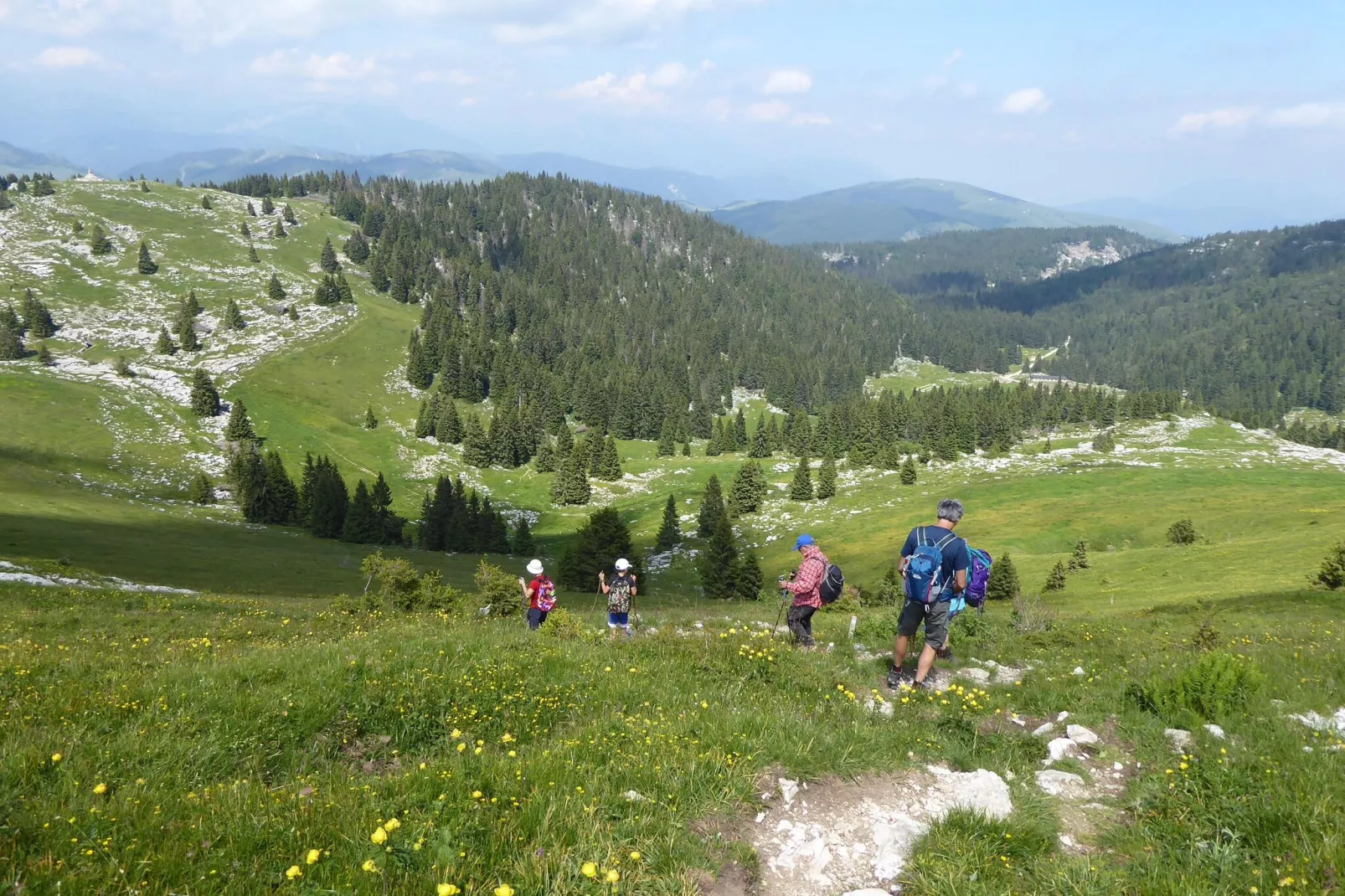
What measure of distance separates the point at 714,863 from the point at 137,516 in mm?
87961

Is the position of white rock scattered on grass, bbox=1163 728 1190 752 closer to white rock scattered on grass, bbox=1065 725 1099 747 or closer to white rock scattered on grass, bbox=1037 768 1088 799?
white rock scattered on grass, bbox=1065 725 1099 747

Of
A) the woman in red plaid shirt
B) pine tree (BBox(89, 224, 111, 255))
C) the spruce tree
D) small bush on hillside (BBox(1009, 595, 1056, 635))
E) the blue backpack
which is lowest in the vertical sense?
the spruce tree

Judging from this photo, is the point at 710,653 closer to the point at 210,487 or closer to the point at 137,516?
the point at 137,516

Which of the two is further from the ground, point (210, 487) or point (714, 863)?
point (714, 863)

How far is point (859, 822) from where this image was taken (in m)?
6.10

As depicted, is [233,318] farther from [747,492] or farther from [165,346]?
[747,492]

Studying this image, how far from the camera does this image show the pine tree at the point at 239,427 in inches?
4136

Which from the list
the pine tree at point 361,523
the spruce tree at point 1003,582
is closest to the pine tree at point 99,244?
the pine tree at point 361,523

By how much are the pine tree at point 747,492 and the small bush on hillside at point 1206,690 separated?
8384 centimetres

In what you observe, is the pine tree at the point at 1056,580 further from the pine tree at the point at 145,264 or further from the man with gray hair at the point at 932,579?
the pine tree at the point at 145,264

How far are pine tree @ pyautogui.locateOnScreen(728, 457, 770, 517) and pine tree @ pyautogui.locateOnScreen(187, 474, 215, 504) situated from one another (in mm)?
74139

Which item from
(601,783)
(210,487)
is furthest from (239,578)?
(601,783)

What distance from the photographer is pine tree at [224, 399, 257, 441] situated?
105m

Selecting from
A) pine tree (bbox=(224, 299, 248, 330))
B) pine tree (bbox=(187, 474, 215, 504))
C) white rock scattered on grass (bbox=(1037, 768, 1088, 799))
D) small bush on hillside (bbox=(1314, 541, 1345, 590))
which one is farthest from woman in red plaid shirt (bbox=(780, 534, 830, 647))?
pine tree (bbox=(224, 299, 248, 330))
